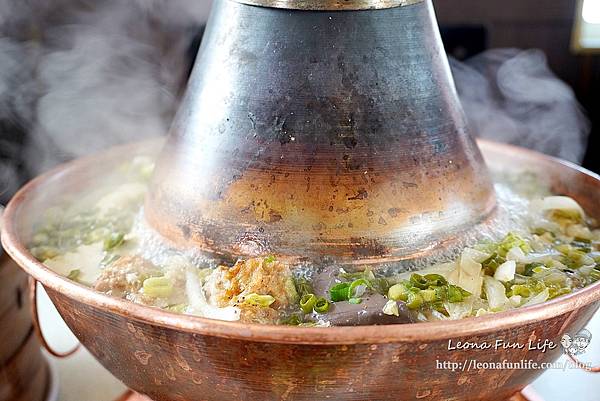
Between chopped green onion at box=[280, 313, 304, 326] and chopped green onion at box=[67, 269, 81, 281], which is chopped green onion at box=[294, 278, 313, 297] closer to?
chopped green onion at box=[280, 313, 304, 326]

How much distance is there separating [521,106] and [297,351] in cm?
392

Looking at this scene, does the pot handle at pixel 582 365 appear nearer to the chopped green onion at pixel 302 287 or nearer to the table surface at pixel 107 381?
the table surface at pixel 107 381

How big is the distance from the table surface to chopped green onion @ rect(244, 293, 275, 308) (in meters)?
1.05

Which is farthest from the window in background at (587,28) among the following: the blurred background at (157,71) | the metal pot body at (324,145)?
the metal pot body at (324,145)

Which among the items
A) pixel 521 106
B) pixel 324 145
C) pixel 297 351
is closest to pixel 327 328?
pixel 297 351

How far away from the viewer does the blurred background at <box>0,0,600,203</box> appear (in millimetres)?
4484

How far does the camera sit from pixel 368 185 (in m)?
2.34

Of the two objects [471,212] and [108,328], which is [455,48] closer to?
[471,212]

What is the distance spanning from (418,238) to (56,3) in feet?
13.1

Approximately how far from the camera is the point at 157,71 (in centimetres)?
579

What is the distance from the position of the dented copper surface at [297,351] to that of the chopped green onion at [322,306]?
0.81ft

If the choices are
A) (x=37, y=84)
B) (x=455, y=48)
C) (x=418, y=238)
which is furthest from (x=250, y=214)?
(x=455, y=48)

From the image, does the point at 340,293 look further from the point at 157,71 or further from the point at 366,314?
the point at 157,71

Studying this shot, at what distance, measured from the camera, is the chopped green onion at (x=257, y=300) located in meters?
2.07
